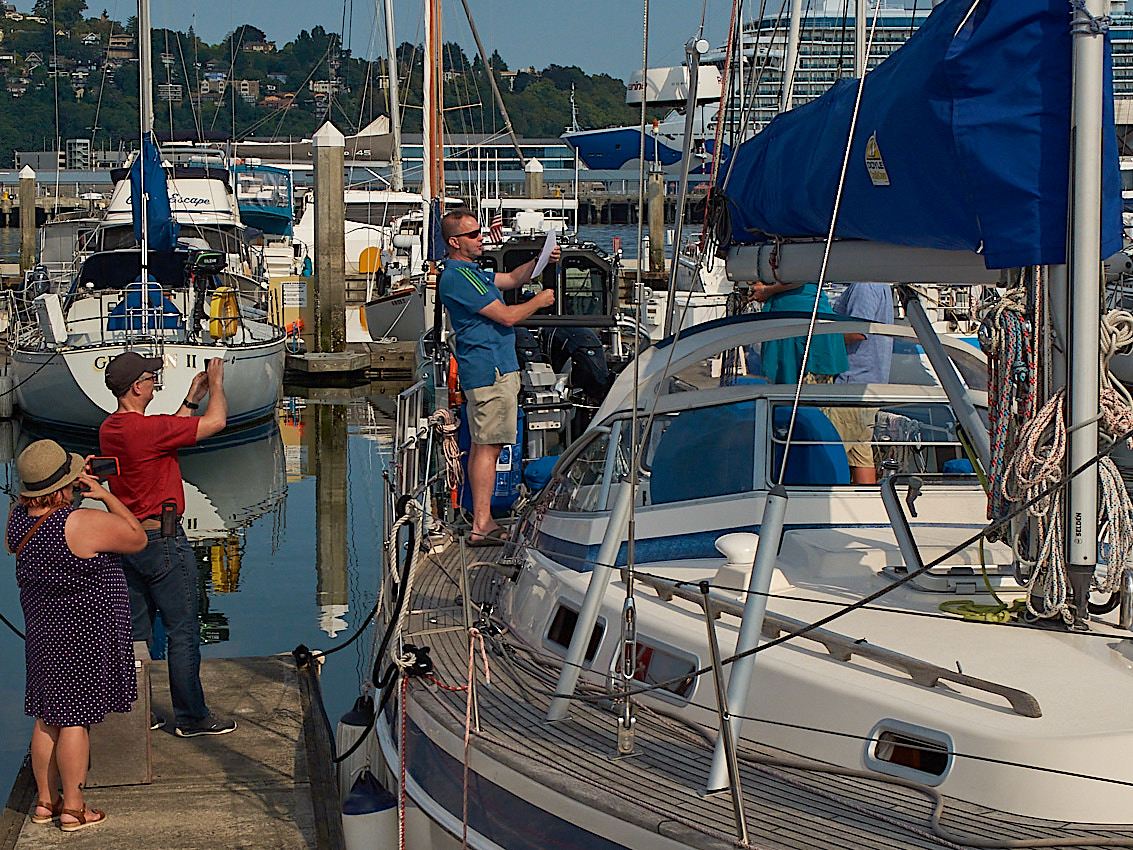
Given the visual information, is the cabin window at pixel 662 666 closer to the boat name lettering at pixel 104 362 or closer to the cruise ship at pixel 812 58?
the cruise ship at pixel 812 58

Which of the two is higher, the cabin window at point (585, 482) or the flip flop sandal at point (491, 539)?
the cabin window at point (585, 482)

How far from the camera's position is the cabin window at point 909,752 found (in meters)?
3.63

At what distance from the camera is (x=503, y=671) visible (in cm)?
496

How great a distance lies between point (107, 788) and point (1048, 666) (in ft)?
12.3

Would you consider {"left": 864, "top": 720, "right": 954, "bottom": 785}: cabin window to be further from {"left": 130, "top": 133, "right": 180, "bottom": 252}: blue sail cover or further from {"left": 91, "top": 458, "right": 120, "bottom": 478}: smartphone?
{"left": 130, "top": 133, "right": 180, "bottom": 252}: blue sail cover

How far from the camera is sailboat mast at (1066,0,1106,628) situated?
3.63 meters

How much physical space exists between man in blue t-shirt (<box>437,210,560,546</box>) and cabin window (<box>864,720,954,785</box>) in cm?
355

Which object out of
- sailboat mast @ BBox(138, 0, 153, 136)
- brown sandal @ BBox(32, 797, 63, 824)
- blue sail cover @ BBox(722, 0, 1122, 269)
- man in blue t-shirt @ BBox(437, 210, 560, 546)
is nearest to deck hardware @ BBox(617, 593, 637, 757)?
blue sail cover @ BBox(722, 0, 1122, 269)

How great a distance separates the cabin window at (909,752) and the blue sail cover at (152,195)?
1453 centimetres

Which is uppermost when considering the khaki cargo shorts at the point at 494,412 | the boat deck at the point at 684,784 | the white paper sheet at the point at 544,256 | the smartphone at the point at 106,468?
the white paper sheet at the point at 544,256

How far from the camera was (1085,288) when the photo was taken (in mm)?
3709

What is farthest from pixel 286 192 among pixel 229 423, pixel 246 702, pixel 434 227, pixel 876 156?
pixel 876 156

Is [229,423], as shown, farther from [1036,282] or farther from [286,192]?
[286,192]

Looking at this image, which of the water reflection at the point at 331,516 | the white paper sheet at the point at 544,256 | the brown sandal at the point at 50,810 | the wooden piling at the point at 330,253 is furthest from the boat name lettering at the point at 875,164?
the wooden piling at the point at 330,253
